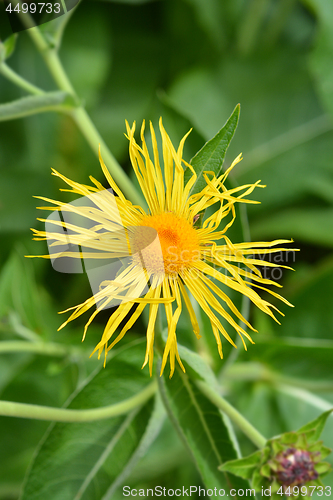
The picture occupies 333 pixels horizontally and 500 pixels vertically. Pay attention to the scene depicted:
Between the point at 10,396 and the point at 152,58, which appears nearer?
the point at 10,396

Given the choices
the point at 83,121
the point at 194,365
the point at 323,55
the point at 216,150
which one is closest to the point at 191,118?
the point at 323,55

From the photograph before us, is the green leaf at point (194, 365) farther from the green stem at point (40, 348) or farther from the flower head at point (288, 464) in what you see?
the green stem at point (40, 348)

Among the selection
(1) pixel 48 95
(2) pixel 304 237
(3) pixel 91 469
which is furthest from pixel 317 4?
(3) pixel 91 469

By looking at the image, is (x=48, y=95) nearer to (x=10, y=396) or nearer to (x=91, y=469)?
(x=91, y=469)

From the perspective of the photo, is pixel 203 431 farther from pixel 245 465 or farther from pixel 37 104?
pixel 37 104

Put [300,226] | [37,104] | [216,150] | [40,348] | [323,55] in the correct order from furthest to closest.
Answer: [300,226], [323,55], [40,348], [37,104], [216,150]

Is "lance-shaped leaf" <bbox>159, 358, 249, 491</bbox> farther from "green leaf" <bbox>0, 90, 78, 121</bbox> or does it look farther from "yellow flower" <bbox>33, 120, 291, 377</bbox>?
"green leaf" <bbox>0, 90, 78, 121</bbox>

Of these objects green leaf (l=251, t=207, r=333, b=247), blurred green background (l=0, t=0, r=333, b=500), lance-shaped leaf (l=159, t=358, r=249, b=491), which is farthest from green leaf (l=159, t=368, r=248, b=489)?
green leaf (l=251, t=207, r=333, b=247)
